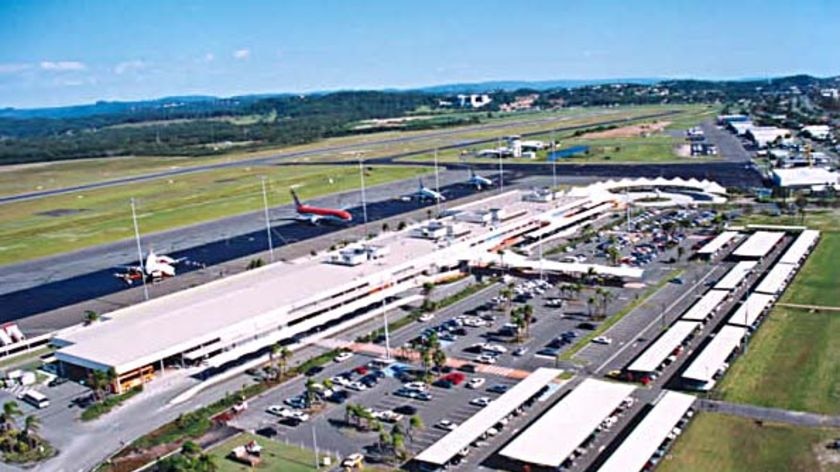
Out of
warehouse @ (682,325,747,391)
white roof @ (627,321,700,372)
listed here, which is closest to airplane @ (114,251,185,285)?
white roof @ (627,321,700,372)

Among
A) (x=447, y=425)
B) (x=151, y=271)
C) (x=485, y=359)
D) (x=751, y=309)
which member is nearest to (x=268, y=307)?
(x=485, y=359)

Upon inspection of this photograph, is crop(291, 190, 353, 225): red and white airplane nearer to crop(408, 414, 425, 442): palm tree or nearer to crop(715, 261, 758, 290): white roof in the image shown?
crop(715, 261, 758, 290): white roof

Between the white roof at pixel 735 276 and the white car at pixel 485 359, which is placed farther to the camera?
the white roof at pixel 735 276

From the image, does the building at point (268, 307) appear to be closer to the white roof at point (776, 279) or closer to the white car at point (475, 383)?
the white car at point (475, 383)

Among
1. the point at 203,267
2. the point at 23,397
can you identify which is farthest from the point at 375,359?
the point at 203,267

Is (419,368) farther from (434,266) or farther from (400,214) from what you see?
(400,214)

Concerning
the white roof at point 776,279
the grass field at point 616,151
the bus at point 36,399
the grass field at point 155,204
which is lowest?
the bus at point 36,399

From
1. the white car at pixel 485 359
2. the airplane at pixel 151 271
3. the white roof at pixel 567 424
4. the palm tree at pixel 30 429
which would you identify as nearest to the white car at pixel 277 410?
the palm tree at pixel 30 429

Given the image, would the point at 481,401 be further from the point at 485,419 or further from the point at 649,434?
the point at 649,434
